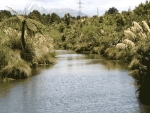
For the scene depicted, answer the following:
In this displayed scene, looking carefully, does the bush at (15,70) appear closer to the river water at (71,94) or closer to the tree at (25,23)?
the river water at (71,94)

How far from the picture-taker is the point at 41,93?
24.6 metres

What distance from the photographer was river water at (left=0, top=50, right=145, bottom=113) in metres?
19.8

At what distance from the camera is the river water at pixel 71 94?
65.1 feet

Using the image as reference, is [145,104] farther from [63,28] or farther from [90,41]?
[63,28]

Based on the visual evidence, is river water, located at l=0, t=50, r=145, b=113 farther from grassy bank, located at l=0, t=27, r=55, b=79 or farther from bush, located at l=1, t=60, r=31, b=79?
grassy bank, located at l=0, t=27, r=55, b=79

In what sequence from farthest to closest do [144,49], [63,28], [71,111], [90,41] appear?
[63,28] < [90,41] < [144,49] < [71,111]

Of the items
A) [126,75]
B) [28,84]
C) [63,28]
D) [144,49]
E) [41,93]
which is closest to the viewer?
[144,49]

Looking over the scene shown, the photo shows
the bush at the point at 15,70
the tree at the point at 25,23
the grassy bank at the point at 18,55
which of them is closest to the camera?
the bush at the point at 15,70

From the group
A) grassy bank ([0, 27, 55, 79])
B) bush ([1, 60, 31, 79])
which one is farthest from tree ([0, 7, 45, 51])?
bush ([1, 60, 31, 79])

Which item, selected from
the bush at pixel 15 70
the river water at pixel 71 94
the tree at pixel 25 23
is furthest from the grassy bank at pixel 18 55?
the river water at pixel 71 94

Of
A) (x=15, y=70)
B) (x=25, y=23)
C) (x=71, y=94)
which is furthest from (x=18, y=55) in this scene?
(x=71, y=94)

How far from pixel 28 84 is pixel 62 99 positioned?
6.77 meters

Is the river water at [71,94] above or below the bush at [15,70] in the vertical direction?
below

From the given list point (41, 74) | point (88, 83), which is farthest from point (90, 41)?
point (88, 83)
